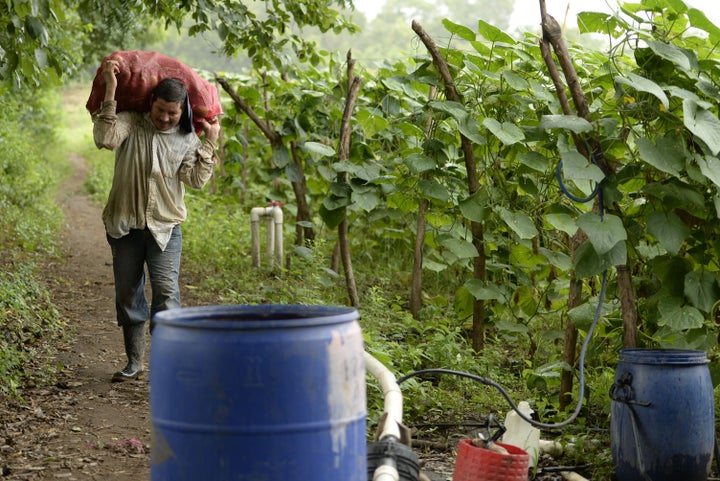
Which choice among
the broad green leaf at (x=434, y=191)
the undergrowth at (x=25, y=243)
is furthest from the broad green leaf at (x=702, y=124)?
the undergrowth at (x=25, y=243)

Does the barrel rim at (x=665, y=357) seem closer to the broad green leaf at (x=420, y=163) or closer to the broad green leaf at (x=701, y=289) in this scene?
the broad green leaf at (x=701, y=289)

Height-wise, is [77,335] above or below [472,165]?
below

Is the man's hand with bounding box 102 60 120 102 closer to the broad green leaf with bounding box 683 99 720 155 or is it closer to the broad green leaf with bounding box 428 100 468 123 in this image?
the broad green leaf with bounding box 428 100 468 123

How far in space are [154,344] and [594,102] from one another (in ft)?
9.23

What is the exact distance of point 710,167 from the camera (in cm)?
315

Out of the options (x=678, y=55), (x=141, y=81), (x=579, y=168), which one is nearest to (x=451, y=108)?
(x=579, y=168)

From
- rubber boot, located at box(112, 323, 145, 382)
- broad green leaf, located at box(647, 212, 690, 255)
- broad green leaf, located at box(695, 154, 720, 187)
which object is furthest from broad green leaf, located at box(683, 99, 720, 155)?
rubber boot, located at box(112, 323, 145, 382)

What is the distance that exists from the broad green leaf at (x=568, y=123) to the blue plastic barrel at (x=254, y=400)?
1592mm

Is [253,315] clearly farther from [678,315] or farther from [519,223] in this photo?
[519,223]

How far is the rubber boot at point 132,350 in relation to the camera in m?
4.48

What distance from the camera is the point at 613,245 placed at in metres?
3.23

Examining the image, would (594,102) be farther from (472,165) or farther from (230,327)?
(230,327)

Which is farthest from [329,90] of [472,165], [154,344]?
[154,344]

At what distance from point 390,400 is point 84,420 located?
5.31 feet
